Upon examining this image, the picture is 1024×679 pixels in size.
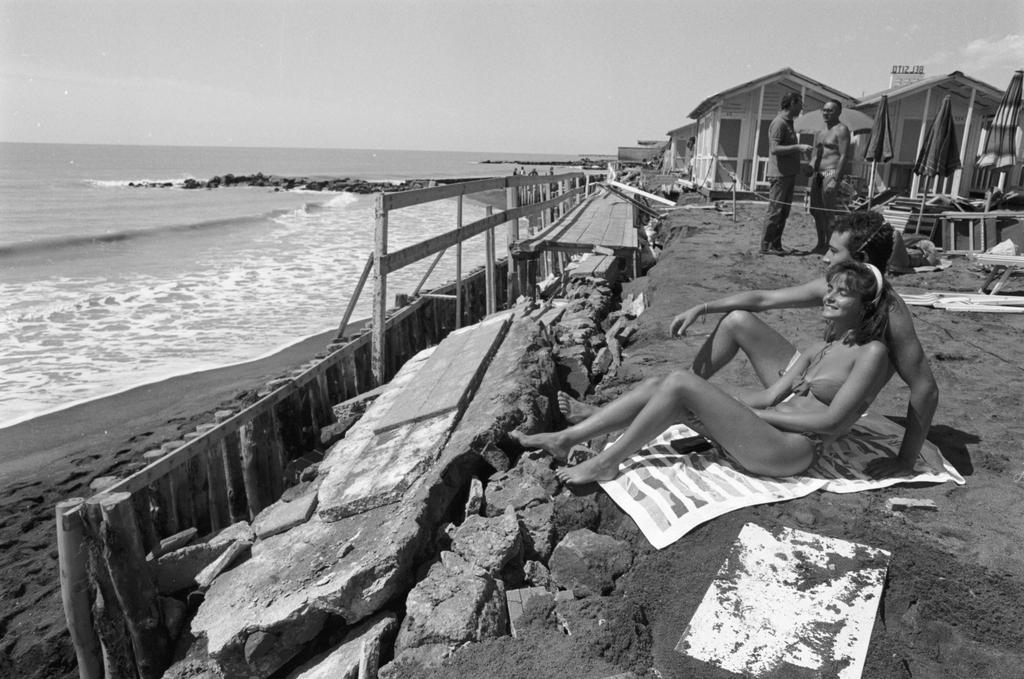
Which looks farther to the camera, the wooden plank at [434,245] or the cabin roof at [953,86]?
the cabin roof at [953,86]

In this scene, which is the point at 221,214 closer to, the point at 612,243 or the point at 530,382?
the point at 612,243

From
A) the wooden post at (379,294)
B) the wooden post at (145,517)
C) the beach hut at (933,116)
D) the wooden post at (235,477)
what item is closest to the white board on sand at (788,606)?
the wooden post at (145,517)

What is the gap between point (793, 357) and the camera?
3699 mm

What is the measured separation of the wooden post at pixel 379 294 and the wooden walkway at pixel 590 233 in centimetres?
404

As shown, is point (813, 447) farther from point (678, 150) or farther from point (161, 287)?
point (678, 150)

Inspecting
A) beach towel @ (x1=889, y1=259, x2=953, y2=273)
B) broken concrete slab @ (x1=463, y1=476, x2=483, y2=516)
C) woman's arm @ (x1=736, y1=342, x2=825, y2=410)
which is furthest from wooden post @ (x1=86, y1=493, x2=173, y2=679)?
beach towel @ (x1=889, y1=259, x2=953, y2=273)

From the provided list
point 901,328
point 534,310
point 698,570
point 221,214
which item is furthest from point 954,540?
point 221,214

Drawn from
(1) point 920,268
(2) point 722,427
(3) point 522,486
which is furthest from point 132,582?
(1) point 920,268

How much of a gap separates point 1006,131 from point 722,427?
40.8ft

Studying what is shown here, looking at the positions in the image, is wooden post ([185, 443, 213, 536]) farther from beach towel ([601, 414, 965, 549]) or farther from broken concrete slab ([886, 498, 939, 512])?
broken concrete slab ([886, 498, 939, 512])

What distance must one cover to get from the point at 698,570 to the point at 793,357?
1449 millimetres

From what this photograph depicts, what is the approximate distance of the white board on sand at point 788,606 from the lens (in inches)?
96.5

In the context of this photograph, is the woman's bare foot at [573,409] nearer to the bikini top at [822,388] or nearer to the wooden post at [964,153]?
the bikini top at [822,388]

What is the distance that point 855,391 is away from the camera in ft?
9.84
